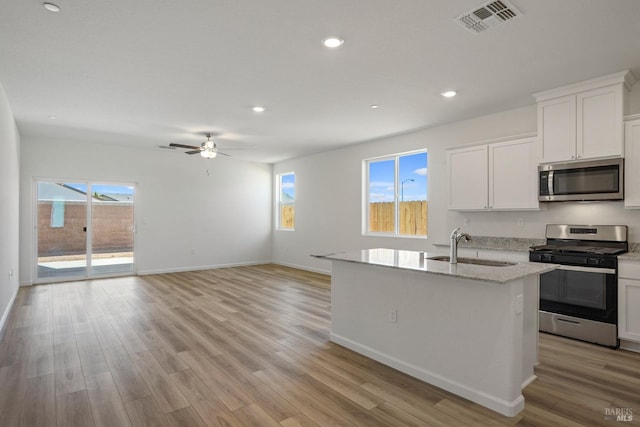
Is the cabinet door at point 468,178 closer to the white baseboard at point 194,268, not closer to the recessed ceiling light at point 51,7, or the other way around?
Result: the recessed ceiling light at point 51,7

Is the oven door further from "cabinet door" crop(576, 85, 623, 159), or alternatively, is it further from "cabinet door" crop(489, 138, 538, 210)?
"cabinet door" crop(576, 85, 623, 159)

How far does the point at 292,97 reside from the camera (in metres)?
4.23

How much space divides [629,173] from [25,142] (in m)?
8.91

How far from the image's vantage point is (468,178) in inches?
187

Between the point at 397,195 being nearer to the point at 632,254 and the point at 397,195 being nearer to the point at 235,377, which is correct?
the point at 632,254

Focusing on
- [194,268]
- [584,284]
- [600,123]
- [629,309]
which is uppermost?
[600,123]

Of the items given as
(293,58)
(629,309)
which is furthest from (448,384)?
(293,58)

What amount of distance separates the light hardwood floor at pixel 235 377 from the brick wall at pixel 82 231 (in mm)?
2303

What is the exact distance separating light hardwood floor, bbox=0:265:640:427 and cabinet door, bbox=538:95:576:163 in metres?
1.99

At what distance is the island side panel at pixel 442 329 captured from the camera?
90.2 inches

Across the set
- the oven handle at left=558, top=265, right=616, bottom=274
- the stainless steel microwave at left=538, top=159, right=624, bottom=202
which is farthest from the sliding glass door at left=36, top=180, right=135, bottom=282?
the oven handle at left=558, top=265, right=616, bottom=274

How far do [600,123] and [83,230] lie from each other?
8.34m

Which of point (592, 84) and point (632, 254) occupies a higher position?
point (592, 84)

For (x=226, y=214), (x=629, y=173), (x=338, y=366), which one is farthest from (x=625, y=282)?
(x=226, y=214)
